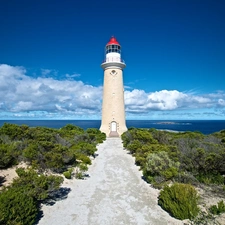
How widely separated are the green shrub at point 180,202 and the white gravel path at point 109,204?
20 cm

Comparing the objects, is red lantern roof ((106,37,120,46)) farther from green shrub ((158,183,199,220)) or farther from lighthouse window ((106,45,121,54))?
green shrub ((158,183,199,220))

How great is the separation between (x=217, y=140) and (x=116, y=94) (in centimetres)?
1280

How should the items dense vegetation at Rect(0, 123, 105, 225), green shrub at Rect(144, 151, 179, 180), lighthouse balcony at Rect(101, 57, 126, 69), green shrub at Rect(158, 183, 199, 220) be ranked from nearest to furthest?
dense vegetation at Rect(0, 123, 105, 225) < green shrub at Rect(158, 183, 199, 220) < green shrub at Rect(144, 151, 179, 180) < lighthouse balcony at Rect(101, 57, 126, 69)

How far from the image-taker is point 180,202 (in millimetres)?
5512

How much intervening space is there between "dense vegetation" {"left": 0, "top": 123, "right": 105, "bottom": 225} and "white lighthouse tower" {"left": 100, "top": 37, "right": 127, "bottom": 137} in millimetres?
7800

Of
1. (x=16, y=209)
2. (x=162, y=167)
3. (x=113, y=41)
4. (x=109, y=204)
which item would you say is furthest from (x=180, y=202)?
(x=113, y=41)

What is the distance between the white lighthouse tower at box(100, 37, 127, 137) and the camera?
945 inches

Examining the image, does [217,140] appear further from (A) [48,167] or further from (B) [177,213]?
(A) [48,167]

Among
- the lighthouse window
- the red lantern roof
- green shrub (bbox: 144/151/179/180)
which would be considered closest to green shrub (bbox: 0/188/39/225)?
green shrub (bbox: 144/151/179/180)

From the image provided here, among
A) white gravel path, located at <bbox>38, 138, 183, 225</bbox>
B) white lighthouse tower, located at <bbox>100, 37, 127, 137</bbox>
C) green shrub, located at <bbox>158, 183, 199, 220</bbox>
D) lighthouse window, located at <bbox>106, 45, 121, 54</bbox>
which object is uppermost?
lighthouse window, located at <bbox>106, 45, 121, 54</bbox>

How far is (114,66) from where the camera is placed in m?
24.0

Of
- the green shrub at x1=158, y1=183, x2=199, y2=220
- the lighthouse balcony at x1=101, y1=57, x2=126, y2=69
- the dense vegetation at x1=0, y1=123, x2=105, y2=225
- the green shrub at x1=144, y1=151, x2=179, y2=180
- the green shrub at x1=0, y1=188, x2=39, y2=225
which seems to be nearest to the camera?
the green shrub at x1=0, y1=188, x2=39, y2=225

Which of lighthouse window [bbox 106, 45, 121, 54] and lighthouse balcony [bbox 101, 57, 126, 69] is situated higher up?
lighthouse window [bbox 106, 45, 121, 54]

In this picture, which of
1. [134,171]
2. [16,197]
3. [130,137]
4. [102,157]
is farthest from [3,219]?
[130,137]
